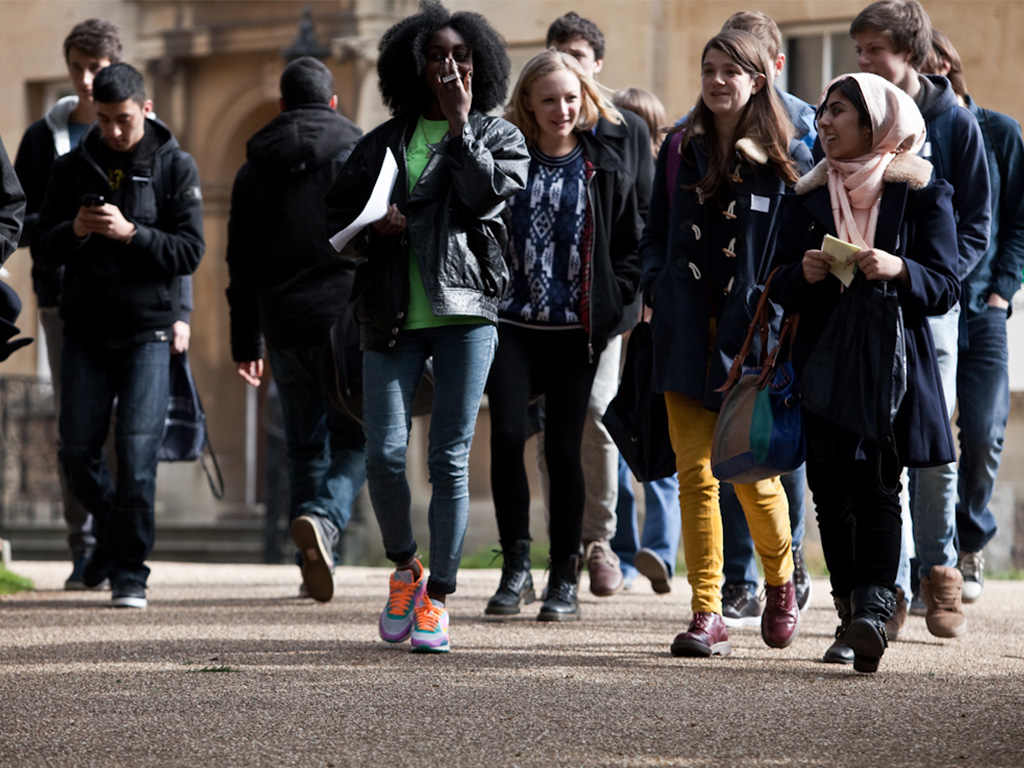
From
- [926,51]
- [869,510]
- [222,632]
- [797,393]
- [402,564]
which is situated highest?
[926,51]

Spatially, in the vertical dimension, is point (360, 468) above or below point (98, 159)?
below

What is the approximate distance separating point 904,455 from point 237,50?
1251 cm

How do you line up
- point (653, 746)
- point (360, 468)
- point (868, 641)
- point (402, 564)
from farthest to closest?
point (360, 468) → point (402, 564) → point (868, 641) → point (653, 746)

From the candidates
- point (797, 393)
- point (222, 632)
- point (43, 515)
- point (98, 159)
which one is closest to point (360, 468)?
point (222, 632)

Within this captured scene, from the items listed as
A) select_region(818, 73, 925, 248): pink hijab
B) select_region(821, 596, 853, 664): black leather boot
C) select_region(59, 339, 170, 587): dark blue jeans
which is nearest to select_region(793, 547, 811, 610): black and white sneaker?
select_region(821, 596, 853, 664): black leather boot

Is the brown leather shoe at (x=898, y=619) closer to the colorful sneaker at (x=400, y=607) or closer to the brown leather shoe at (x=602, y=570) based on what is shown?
the brown leather shoe at (x=602, y=570)

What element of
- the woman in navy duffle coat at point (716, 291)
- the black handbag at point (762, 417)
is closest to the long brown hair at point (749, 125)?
the woman in navy duffle coat at point (716, 291)

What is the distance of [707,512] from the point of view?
5363 millimetres

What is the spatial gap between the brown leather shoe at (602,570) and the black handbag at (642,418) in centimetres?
166

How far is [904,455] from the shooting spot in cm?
481

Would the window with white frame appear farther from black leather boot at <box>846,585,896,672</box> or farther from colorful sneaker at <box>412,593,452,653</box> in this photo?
black leather boot at <box>846,585,896,672</box>

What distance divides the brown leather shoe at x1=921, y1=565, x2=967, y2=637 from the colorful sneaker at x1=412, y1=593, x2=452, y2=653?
1.79 metres

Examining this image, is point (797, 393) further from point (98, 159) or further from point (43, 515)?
point (43, 515)

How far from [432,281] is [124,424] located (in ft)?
7.42
